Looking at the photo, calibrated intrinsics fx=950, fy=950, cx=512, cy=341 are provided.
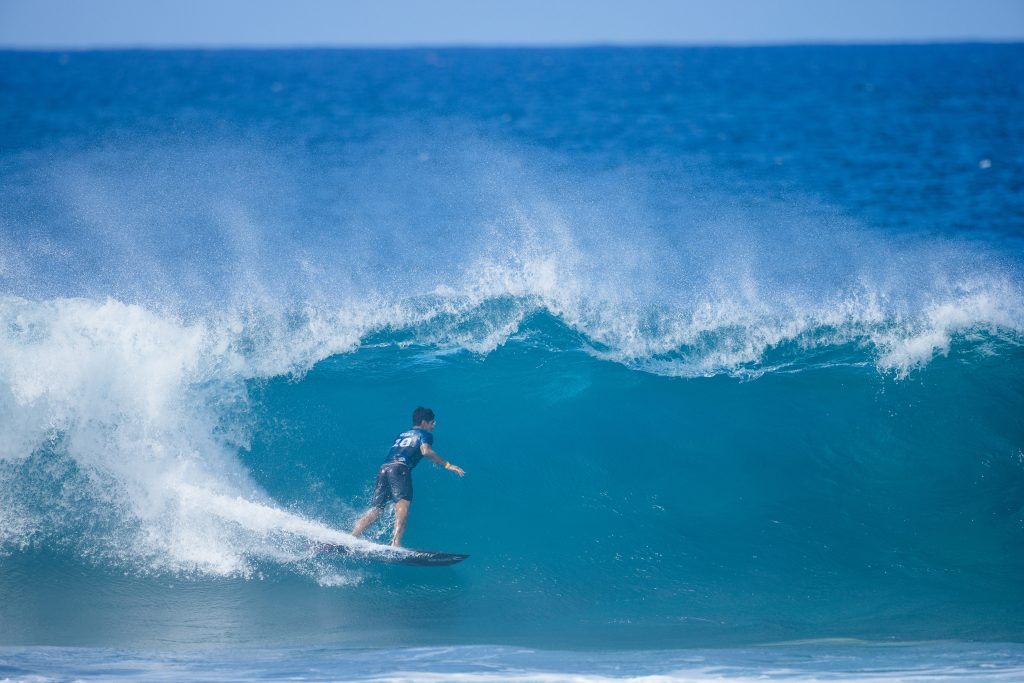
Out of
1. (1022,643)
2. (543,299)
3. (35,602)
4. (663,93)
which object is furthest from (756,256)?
(663,93)

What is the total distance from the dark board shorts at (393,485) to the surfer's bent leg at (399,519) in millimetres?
37

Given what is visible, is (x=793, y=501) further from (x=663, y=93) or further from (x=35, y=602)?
(x=663, y=93)

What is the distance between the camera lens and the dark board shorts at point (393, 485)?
7.16m

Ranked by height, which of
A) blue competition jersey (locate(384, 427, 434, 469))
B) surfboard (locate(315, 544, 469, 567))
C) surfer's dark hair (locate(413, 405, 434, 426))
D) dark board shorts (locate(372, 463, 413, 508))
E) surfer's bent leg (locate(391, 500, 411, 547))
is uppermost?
surfer's dark hair (locate(413, 405, 434, 426))

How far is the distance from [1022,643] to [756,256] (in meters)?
9.62

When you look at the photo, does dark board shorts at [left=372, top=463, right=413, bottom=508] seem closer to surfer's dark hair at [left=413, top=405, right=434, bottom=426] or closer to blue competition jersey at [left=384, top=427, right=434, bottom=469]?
blue competition jersey at [left=384, top=427, right=434, bottom=469]

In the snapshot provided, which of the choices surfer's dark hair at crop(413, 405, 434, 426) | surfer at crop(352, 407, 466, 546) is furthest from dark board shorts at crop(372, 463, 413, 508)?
surfer's dark hair at crop(413, 405, 434, 426)

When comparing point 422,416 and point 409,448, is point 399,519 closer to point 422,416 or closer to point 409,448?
point 409,448

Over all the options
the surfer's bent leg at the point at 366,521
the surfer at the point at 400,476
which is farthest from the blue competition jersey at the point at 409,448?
the surfer's bent leg at the point at 366,521

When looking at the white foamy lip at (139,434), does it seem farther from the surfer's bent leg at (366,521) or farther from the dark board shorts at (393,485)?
the dark board shorts at (393,485)

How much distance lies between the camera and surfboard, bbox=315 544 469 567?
6820 millimetres

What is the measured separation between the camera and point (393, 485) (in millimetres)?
7168

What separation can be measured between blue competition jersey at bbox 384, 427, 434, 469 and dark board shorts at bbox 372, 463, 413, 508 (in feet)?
0.16

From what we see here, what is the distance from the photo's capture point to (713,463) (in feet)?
27.7
